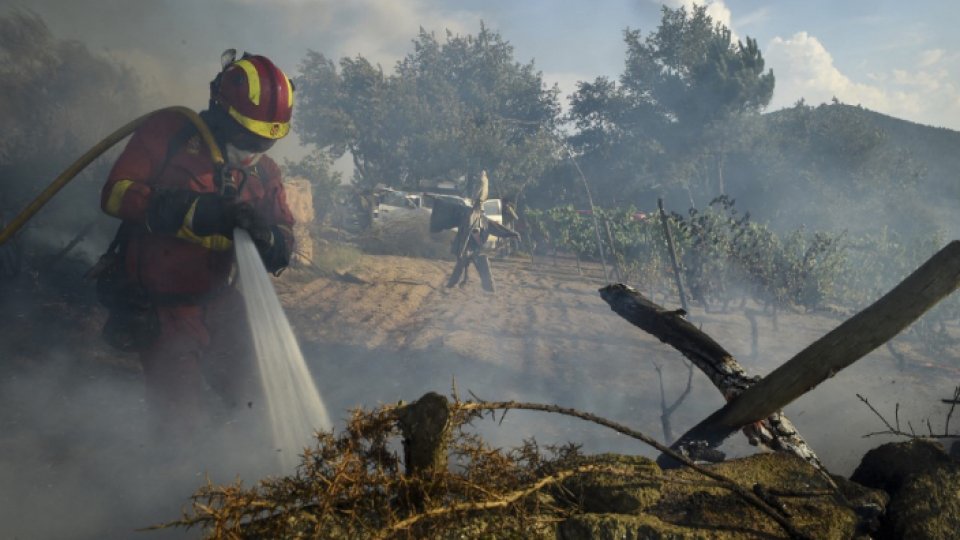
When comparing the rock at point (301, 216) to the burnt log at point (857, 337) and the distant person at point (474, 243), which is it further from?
the burnt log at point (857, 337)

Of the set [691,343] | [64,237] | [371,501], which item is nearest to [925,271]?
[691,343]

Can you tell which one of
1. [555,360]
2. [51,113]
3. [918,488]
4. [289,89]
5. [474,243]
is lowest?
[555,360]

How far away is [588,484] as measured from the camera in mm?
1645

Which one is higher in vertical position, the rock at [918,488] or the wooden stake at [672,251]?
the wooden stake at [672,251]

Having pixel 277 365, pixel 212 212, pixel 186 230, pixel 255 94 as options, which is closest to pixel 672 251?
pixel 277 365

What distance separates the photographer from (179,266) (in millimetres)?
4105

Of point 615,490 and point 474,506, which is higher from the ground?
point 474,506

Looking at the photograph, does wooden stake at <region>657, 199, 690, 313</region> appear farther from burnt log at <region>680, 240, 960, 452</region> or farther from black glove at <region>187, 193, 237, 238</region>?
black glove at <region>187, 193, 237, 238</region>

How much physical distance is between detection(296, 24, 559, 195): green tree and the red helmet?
27.6 meters

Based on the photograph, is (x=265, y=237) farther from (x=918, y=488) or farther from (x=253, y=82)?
(x=918, y=488)

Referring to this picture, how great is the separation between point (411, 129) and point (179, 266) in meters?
31.6

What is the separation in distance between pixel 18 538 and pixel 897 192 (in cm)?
3209

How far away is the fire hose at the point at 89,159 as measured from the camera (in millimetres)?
3614

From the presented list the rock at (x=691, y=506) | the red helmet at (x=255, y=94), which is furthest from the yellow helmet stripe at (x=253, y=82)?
the rock at (x=691, y=506)
